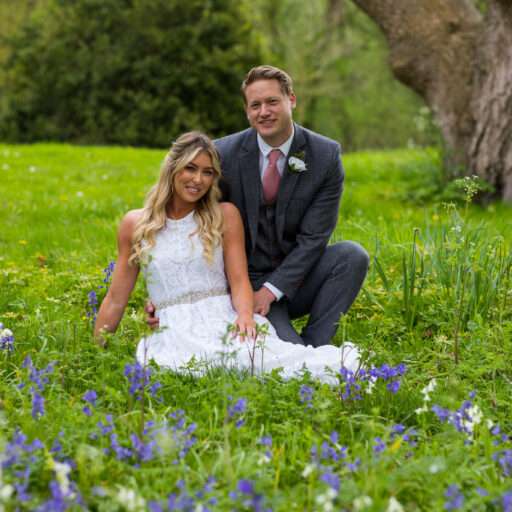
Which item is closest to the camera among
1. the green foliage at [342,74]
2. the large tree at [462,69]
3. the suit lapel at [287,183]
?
→ the suit lapel at [287,183]

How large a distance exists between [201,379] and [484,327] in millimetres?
1623

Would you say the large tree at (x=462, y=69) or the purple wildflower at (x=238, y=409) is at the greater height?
the large tree at (x=462, y=69)

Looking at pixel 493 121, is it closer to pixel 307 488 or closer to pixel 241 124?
pixel 307 488

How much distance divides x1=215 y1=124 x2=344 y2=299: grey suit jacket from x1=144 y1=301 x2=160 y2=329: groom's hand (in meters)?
0.67

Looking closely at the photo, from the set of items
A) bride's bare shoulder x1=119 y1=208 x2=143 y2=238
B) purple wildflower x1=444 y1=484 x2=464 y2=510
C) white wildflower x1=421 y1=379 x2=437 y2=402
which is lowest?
white wildflower x1=421 y1=379 x2=437 y2=402

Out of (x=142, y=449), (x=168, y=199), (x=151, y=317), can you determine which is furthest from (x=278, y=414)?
(x=168, y=199)

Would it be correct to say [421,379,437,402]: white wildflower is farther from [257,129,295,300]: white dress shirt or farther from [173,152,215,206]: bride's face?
[173,152,215,206]: bride's face

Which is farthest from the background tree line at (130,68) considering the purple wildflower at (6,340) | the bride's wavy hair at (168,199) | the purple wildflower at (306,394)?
the purple wildflower at (306,394)

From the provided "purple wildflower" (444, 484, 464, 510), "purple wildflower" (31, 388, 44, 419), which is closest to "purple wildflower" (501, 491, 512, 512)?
"purple wildflower" (444, 484, 464, 510)

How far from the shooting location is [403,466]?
246 cm

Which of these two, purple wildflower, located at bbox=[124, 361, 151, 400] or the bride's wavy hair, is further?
the bride's wavy hair

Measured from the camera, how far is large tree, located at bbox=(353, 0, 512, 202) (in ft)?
23.4

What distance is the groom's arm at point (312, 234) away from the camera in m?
4.10

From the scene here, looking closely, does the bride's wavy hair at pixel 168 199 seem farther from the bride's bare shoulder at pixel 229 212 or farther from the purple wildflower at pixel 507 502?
the purple wildflower at pixel 507 502
